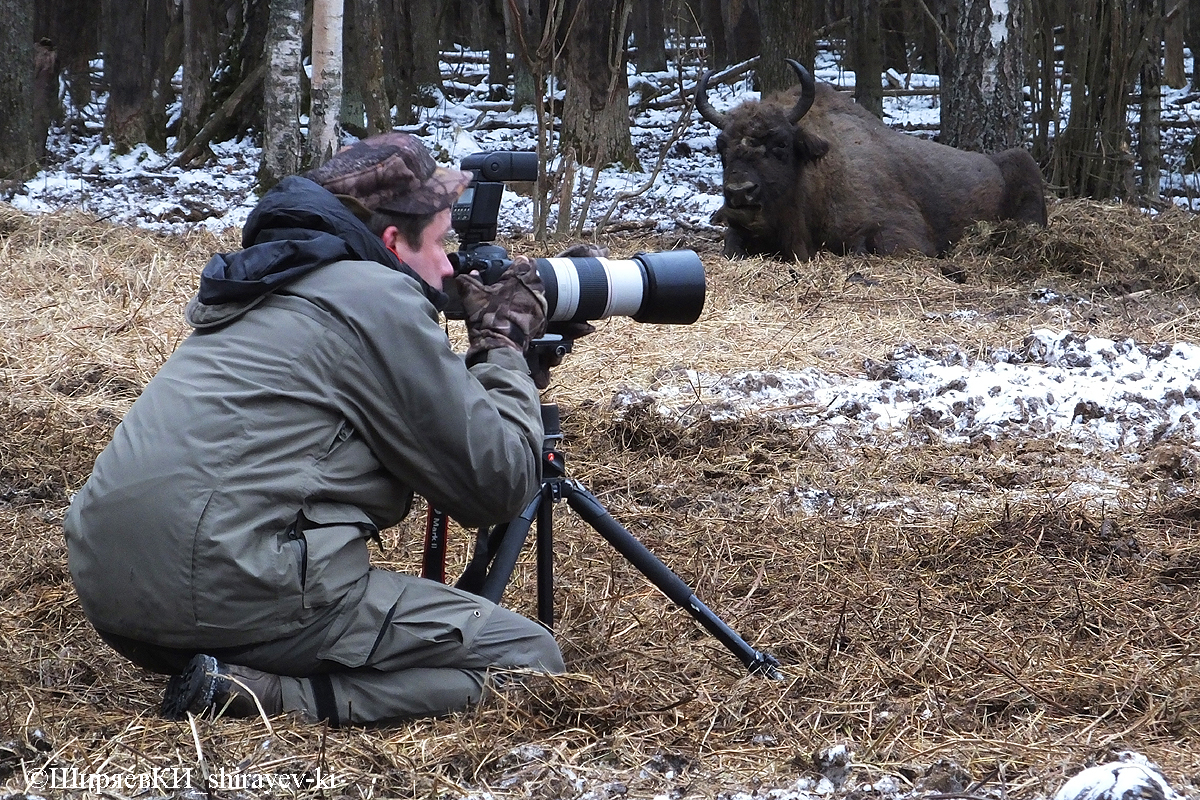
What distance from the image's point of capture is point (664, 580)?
3322mm

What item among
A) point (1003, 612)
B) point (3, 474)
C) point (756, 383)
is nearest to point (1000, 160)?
point (756, 383)

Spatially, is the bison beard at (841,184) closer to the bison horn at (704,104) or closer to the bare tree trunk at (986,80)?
the bison horn at (704,104)

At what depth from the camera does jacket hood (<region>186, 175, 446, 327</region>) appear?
9.00 feet

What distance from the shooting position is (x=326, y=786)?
2512 mm

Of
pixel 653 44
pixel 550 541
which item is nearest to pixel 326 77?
pixel 550 541

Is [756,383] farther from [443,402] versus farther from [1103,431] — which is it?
[443,402]

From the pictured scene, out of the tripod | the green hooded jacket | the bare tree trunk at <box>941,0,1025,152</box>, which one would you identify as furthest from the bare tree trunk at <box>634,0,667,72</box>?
the green hooded jacket

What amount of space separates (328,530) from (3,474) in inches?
115

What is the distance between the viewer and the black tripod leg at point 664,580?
3295mm

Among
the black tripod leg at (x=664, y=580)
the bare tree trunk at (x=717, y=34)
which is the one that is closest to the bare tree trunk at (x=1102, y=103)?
the black tripod leg at (x=664, y=580)

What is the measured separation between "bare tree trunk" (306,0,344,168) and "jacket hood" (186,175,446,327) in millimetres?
6567

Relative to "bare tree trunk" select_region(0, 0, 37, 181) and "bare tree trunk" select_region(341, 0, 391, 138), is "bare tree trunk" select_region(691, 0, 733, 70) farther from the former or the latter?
"bare tree trunk" select_region(0, 0, 37, 181)

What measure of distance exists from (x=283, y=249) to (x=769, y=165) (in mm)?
7811

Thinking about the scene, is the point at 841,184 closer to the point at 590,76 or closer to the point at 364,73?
the point at 590,76
